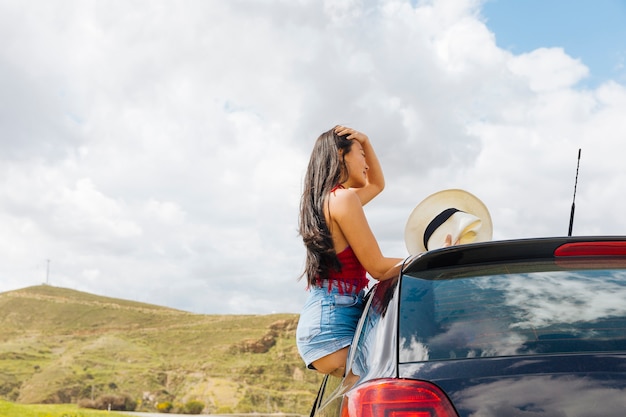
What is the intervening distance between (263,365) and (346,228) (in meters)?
51.5

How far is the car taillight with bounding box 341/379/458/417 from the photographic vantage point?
6.13ft

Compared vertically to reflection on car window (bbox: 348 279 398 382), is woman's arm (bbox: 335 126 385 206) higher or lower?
higher

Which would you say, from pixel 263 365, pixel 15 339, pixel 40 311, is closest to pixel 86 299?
pixel 40 311

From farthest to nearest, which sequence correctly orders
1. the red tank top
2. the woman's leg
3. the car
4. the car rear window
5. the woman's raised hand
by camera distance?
the woman's raised hand → the red tank top → the woman's leg → the car rear window → the car

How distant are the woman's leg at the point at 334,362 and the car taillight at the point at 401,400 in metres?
1.36

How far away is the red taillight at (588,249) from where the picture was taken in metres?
2.54

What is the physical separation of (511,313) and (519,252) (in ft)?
1.49

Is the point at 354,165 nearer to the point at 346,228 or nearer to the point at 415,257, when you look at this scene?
the point at 346,228

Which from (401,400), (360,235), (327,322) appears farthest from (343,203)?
(401,400)

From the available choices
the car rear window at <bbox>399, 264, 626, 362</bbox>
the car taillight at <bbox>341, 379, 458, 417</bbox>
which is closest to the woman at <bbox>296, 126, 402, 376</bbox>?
the car rear window at <bbox>399, 264, 626, 362</bbox>

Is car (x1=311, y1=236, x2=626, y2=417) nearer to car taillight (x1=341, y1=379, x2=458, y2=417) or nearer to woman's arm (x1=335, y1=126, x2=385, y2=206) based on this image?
car taillight (x1=341, y1=379, x2=458, y2=417)

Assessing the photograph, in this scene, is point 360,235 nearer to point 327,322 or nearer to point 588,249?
point 327,322

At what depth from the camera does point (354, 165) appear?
383 centimetres

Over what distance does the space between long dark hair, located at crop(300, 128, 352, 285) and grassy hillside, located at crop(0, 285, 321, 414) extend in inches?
1550
